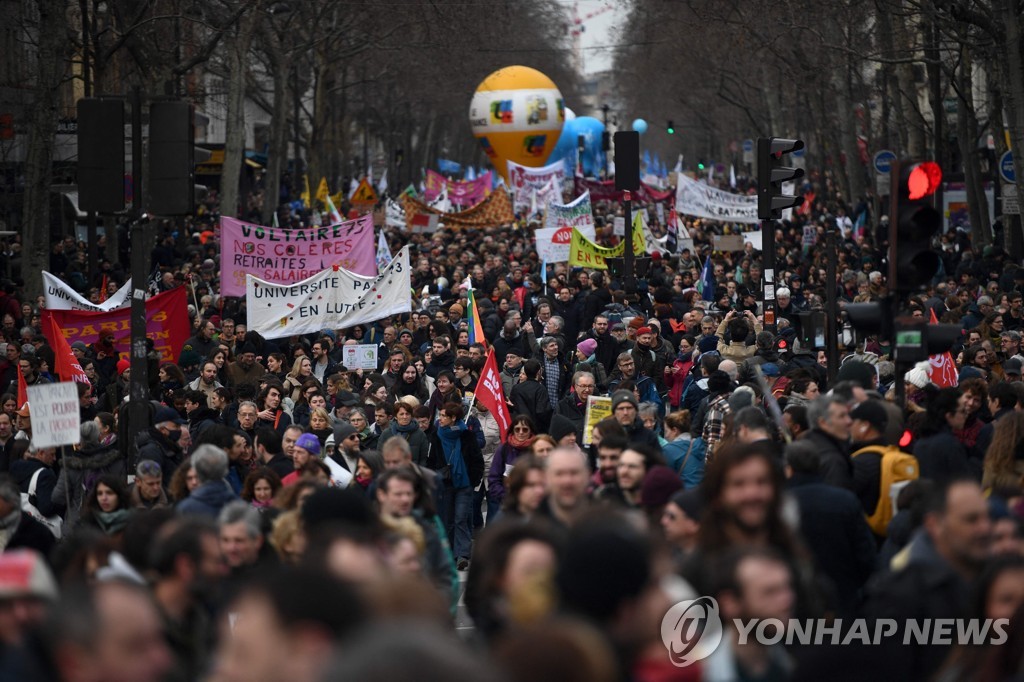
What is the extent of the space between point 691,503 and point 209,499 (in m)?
2.91

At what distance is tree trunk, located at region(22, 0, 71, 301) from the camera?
23.6 meters

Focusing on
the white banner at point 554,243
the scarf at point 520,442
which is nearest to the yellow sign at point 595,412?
the scarf at point 520,442

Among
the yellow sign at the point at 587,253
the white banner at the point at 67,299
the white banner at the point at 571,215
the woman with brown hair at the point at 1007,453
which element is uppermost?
the white banner at the point at 571,215

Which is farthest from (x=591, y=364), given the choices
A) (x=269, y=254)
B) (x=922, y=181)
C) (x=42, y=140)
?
(x=42, y=140)

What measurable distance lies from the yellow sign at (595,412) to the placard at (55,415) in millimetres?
3747

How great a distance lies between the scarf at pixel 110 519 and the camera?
901 centimetres

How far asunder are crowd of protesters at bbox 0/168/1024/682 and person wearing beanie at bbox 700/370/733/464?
29mm

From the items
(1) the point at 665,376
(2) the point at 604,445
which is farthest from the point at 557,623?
(1) the point at 665,376

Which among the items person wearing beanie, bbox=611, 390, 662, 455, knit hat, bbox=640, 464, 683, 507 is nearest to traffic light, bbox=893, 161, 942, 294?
person wearing beanie, bbox=611, 390, 662, 455

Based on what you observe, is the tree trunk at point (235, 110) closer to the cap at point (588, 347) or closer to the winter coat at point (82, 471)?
the cap at point (588, 347)

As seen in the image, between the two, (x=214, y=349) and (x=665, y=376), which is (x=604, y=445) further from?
(x=214, y=349)

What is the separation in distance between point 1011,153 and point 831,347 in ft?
46.2

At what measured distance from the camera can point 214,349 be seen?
52.5 ft

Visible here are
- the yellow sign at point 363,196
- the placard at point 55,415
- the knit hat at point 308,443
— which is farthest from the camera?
the yellow sign at point 363,196
